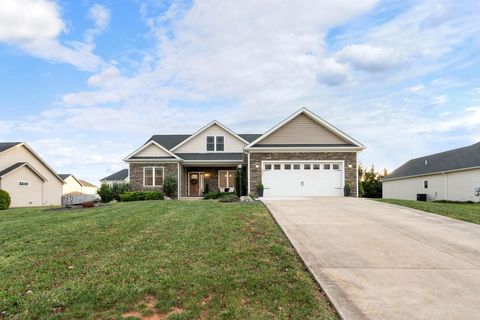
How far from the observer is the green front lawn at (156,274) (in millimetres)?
4445

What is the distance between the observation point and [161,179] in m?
25.2

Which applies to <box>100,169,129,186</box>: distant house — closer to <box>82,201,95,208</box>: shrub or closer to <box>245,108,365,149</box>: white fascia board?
<box>245,108,365,149</box>: white fascia board

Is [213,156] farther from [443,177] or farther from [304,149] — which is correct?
[443,177]

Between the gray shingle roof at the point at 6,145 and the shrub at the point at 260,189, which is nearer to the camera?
the shrub at the point at 260,189

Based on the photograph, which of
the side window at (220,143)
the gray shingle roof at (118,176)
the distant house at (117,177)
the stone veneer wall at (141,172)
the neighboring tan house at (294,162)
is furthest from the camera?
the gray shingle roof at (118,176)

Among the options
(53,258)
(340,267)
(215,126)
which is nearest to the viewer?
(340,267)

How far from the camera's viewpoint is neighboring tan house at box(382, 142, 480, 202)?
1060 inches

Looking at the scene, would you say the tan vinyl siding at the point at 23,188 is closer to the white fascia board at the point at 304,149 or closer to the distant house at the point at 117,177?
the distant house at the point at 117,177

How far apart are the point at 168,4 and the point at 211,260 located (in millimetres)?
11358

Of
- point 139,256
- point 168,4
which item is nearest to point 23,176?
point 168,4

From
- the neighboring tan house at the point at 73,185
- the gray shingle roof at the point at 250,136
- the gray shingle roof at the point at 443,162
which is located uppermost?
the gray shingle roof at the point at 250,136

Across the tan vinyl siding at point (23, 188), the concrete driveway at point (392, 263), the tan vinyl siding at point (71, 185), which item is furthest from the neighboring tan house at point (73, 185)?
the concrete driveway at point (392, 263)

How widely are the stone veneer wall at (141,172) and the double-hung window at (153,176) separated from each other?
0.23 metres

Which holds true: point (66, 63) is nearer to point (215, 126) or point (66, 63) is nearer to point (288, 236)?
point (215, 126)
